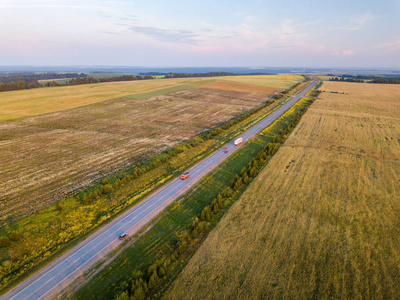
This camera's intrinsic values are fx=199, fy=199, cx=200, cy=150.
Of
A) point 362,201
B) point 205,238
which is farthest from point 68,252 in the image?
point 362,201

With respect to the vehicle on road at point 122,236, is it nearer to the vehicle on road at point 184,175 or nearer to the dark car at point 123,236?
the dark car at point 123,236

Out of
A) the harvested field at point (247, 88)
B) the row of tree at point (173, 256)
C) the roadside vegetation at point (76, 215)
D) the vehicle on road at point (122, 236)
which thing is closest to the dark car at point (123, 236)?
the vehicle on road at point (122, 236)

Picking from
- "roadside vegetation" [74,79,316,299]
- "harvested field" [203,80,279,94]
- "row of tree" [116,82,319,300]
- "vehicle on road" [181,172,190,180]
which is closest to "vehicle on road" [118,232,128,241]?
"roadside vegetation" [74,79,316,299]

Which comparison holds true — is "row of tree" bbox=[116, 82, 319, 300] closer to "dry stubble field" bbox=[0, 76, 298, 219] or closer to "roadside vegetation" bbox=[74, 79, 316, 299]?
"roadside vegetation" bbox=[74, 79, 316, 299]

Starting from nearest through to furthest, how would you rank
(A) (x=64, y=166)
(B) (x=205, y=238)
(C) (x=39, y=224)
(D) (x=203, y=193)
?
(B) (x=205, y=238) → (C) (x=39, y=224) → (D) (x=203, y=193) → (A) (x=64, y=166)

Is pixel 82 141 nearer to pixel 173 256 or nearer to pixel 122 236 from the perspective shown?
pixel 122 236

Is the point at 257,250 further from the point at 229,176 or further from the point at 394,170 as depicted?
the point at 394,170

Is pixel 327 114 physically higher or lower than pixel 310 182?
higher
